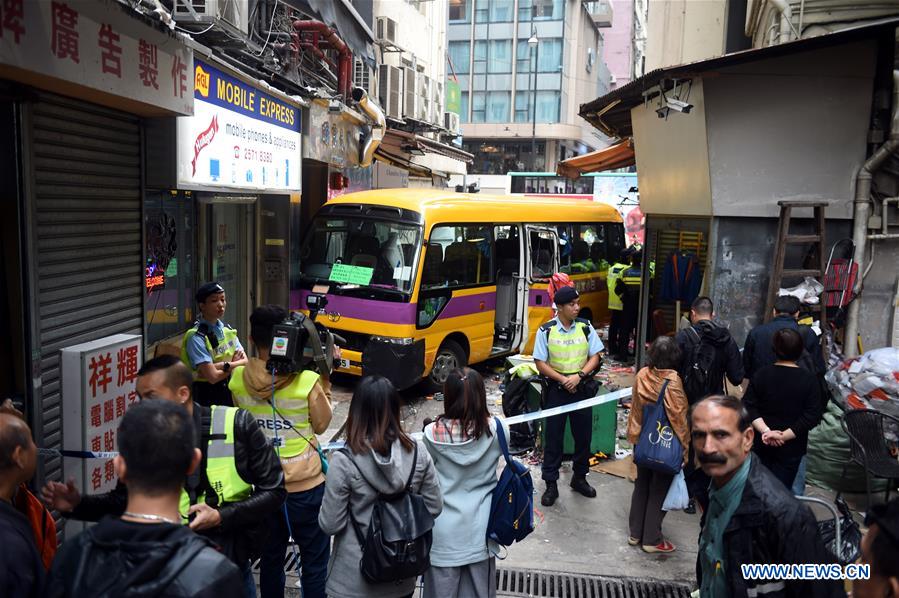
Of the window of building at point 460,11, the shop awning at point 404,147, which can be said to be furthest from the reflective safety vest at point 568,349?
the window of building at point 460,11

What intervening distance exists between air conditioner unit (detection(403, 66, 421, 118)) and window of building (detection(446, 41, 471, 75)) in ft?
116

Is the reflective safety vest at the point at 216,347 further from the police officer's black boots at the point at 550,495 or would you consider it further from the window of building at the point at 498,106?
the window of building at the point at 498,106

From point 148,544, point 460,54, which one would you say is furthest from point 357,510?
point 460,54

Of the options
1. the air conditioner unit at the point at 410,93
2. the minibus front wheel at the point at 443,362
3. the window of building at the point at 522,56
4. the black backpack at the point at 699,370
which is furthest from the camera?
the window of building at the point at 522,56

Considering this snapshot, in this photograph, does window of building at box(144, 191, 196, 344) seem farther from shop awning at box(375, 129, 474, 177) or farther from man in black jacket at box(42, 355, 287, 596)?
shop awning at box(375, 129, 474, 177)

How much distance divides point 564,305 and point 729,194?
2544 mm

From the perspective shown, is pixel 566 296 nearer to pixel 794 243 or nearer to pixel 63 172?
pixel 794 243

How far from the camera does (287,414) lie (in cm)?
384

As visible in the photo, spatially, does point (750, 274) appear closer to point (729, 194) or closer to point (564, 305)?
point (729, 194)

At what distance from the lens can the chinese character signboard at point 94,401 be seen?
4.39m

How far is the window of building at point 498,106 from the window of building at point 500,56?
1.60m

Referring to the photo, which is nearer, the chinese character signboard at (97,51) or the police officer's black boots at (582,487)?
the chinese character signboard at (97,51)

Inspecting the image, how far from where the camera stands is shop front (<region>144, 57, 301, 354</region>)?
6.39 metres

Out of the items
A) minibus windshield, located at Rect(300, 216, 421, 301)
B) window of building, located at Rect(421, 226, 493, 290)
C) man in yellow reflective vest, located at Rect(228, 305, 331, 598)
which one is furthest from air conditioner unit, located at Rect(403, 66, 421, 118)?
man in yellow reflective vest, located at Rect(228, 305, 331, 598)
